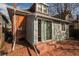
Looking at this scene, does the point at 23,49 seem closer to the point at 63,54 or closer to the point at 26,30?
the point at 26,30

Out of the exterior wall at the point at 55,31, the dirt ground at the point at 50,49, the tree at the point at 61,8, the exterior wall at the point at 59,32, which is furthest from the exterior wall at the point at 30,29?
the exterior wall at the point at 59,32

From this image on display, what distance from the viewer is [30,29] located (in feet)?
19.1

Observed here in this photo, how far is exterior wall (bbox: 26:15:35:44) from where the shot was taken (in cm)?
565

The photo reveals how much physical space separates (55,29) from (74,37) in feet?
3.99

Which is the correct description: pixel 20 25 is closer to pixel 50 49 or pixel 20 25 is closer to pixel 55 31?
pixel 50 49

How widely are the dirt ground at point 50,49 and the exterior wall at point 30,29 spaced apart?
0.90ft

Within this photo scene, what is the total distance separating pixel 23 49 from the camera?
5324 millimetres

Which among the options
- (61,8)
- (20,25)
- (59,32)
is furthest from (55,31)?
A: (20,25)

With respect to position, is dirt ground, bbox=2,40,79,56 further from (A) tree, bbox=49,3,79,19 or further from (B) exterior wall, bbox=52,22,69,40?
(A) tree, bbox=49,3,79,19

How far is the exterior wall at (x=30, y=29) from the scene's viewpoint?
18.5 ft

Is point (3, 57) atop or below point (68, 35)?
below

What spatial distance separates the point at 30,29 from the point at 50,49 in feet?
3.59

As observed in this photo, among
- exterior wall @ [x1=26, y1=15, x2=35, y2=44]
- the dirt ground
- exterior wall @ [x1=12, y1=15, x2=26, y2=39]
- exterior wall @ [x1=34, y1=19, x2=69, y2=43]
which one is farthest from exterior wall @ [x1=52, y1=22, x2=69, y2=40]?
exterior wall @ [x1=12, y1=15, x2=26, y2=39]

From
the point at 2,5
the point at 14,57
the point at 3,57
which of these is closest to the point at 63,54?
the point at 14,57
